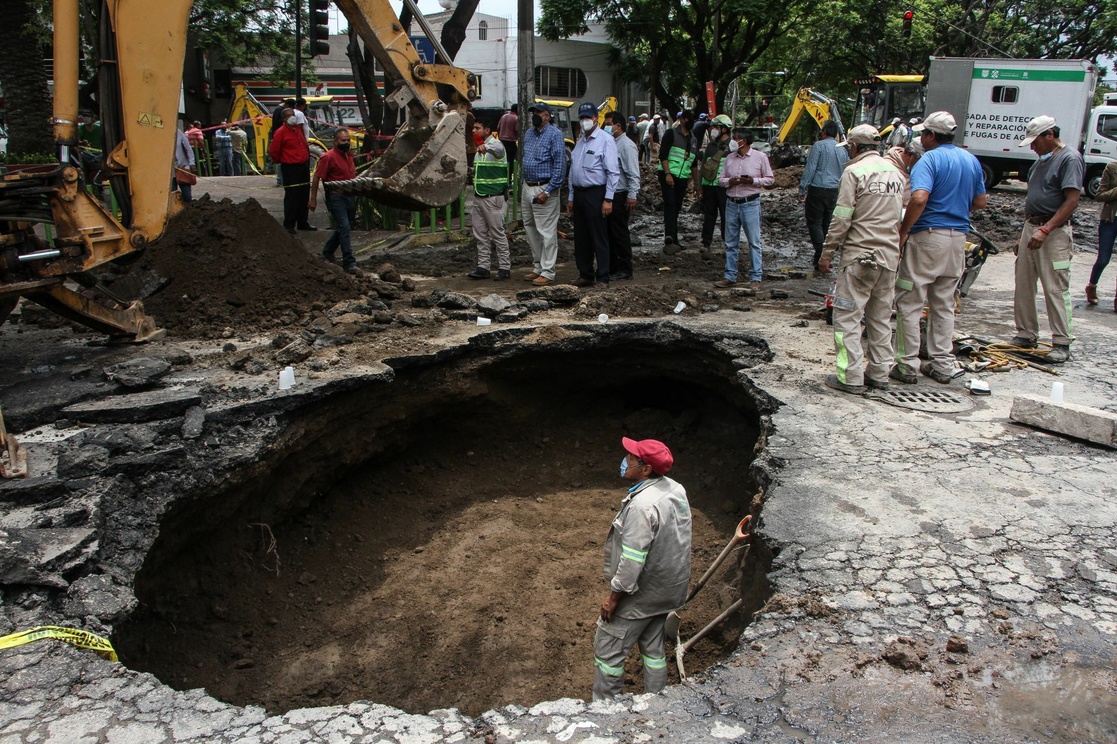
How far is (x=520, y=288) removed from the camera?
916 cm

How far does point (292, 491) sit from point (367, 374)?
0.98m

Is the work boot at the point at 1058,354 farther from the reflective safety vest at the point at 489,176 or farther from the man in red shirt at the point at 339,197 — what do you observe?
the man in red shirt at the point at 339,197

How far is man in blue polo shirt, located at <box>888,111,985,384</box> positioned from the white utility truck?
16.4 metres

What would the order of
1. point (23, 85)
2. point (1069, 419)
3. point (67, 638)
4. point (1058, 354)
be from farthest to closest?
1. point (23, 85)
2. point (1058, 354)
3. point (1069, 419)
4. point (67, 638)

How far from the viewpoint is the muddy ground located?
4754 millimetres

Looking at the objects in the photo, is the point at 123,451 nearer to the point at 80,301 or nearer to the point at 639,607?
the point at 80,301

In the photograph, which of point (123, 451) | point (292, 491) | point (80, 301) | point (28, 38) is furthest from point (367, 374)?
point (28, 38)

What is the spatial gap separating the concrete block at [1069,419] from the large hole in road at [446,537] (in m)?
1.85

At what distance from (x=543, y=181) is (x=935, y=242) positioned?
4.31 metres

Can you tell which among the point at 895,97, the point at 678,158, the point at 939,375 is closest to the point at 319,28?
the point at 678,158

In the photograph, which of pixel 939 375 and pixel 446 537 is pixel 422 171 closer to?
pixel 446 537

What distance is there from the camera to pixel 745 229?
30.0ft

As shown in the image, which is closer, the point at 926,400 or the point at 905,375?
the point at 926,400

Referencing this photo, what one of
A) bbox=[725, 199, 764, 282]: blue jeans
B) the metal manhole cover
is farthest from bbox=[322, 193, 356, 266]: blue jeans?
the metal manhole cover
